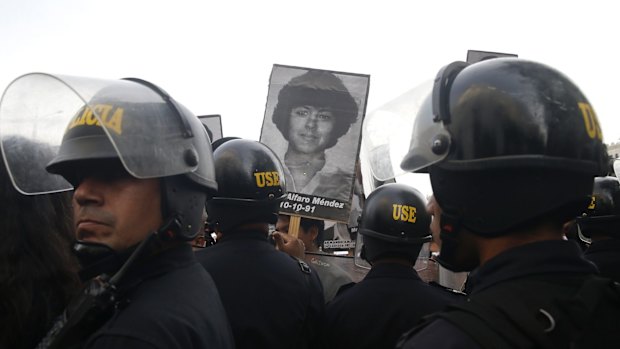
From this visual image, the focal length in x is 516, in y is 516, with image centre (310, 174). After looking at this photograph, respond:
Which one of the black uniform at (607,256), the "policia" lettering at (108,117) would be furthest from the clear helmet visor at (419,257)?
the "policia" lettering at (108,117)

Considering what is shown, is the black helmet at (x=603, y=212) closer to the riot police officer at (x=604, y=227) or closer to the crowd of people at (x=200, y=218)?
the riot police officer at (x=604, y=227)

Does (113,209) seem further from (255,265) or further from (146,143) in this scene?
(255,265)

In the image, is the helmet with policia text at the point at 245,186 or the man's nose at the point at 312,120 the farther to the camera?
the man's nose at the point at 312,120

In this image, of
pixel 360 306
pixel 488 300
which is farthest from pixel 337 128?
pixel 488 300

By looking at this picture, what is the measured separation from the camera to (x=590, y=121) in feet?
6.32

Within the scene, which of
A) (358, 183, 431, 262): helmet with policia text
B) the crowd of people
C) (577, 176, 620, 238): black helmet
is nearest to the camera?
the crowd of people

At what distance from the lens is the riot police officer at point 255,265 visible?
10.2 feet

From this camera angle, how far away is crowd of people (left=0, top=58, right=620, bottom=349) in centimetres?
163

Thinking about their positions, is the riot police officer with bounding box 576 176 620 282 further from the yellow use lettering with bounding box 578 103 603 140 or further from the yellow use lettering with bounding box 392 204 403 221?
the yellow use lettering with bounding box 578 103 603 140

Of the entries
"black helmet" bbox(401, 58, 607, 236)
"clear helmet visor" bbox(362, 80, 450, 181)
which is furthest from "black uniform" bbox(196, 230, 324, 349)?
"black helmet" bbox(401, 58, 607, 236)

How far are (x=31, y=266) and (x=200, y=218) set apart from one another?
0.73 m

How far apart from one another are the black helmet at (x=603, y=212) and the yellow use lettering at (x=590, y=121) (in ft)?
8.97

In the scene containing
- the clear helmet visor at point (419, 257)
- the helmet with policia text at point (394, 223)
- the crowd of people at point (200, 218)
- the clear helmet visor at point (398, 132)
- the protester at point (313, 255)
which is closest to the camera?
the crowd of people at point (200, 218)

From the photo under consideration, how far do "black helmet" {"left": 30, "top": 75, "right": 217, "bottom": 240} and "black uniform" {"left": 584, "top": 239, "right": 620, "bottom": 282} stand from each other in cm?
337
